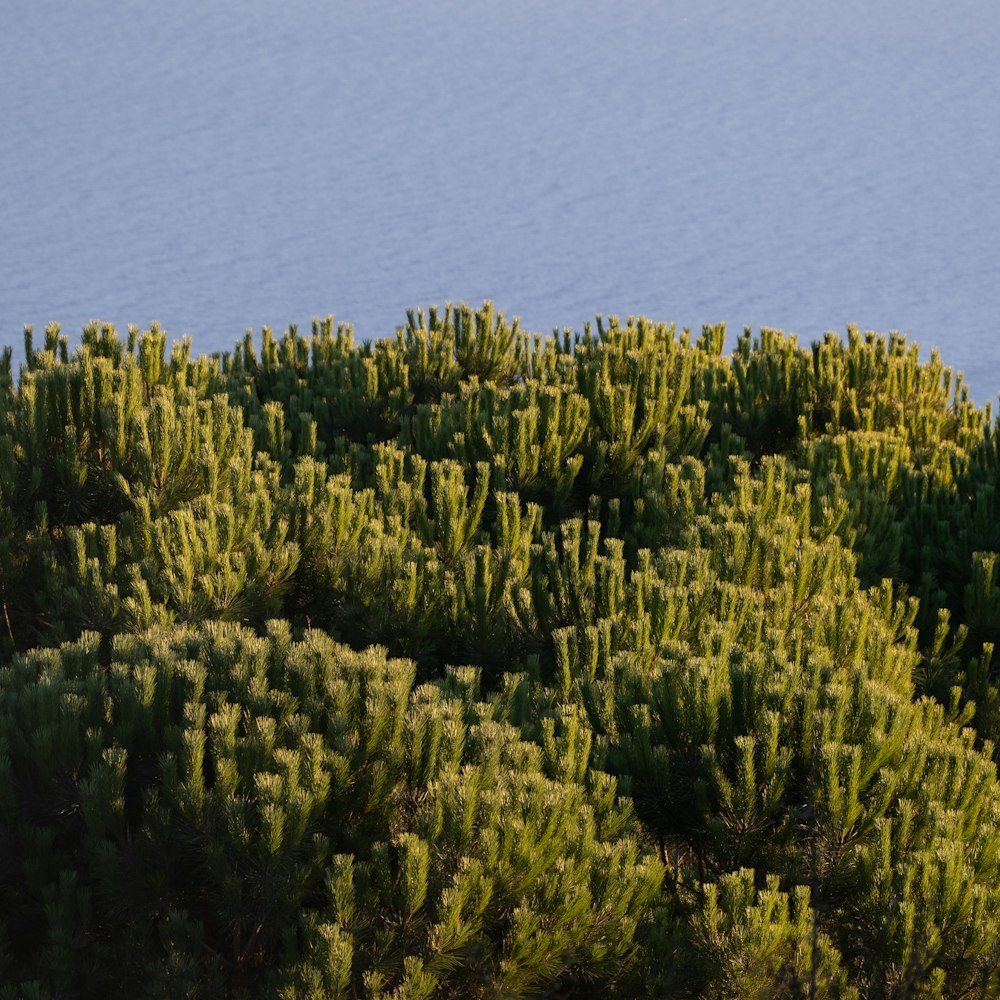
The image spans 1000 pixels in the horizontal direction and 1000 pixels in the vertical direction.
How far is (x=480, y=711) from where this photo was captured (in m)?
4.25

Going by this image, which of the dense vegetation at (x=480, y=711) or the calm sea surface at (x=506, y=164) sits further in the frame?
the calm sea surface at (x=506, y=164)

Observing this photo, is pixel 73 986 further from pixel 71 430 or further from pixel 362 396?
pixel 362 396

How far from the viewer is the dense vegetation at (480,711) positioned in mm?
3756

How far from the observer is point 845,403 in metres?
8.78

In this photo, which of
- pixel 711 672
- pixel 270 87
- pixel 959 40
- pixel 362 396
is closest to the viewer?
pixel 711 672

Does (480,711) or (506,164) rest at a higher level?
(506,164)

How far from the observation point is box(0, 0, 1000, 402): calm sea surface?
2005 cm

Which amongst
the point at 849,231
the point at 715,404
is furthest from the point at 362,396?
the point at 849,231

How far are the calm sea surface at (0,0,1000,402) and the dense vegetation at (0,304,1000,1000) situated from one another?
36.2 ft

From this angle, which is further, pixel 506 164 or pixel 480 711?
pixel 506 164

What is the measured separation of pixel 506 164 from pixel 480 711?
72.0 ft

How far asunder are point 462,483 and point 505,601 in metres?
0.87

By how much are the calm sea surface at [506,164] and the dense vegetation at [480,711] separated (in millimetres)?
11030

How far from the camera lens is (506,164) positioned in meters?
25.2
